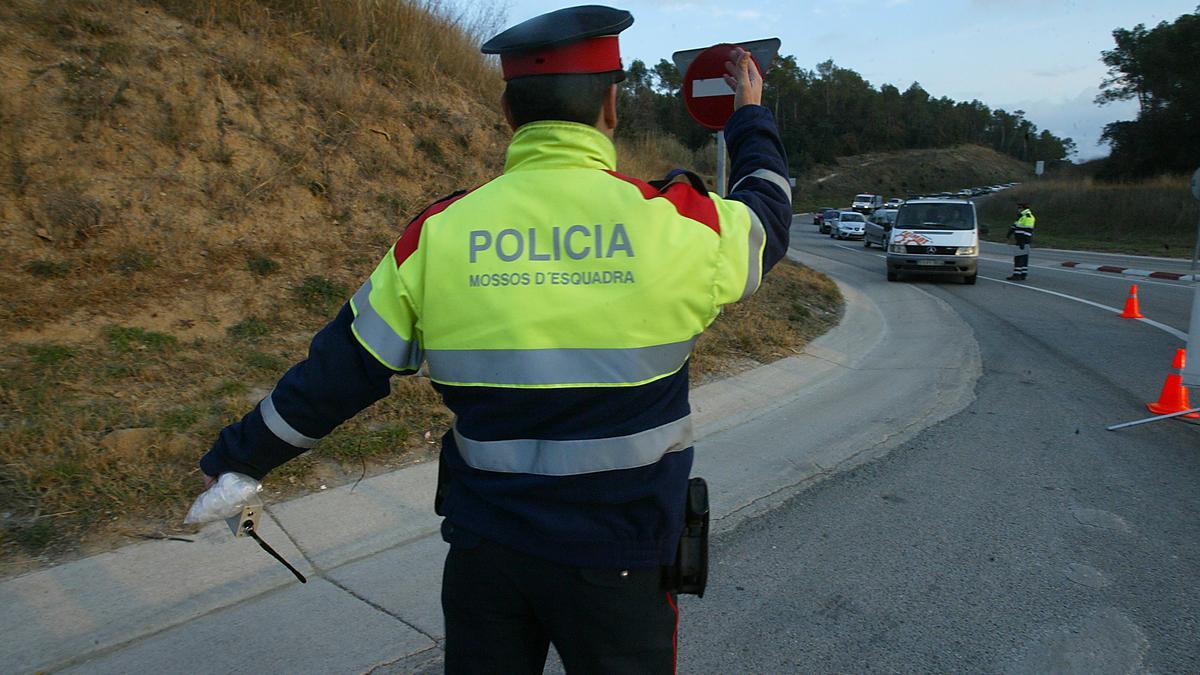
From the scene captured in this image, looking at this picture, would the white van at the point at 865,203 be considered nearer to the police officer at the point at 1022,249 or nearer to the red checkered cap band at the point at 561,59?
the police officer at the point at 1022,249

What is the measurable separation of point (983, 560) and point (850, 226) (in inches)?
1321

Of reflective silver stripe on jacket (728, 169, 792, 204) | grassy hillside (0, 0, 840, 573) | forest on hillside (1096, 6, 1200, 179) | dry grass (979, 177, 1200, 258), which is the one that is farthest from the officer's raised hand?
forest on hillside (1096, 6, 1200, 179)

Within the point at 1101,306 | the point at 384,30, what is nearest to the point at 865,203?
the point at 1101,306

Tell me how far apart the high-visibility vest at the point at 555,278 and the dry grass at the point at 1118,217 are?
30.2 meters

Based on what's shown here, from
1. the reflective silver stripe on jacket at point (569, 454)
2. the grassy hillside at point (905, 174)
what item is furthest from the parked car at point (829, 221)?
the grassy hillside at point (905, 174)

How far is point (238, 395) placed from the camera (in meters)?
5.36

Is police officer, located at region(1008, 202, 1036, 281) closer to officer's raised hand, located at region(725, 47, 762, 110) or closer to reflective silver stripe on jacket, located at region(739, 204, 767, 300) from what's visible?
officer's raised hand, located at region(725, 47, 762, 110)

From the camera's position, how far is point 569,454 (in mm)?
1594

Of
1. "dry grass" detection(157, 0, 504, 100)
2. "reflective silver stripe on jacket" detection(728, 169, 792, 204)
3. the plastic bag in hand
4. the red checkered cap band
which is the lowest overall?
the plastic bag in hand

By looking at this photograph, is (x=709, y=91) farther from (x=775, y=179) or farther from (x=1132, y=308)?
(x=1132, y=308)

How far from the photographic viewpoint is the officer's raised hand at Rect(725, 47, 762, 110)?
2.17 m

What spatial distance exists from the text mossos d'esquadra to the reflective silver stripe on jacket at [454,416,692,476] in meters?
0.31

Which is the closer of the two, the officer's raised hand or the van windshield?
the officer's raised hand

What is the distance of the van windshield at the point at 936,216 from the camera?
712 inches
